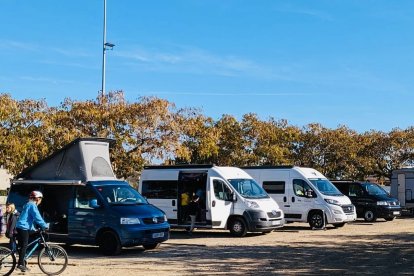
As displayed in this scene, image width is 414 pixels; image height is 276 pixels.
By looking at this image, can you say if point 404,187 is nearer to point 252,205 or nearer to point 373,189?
point 373,189

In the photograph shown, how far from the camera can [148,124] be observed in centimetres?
2872

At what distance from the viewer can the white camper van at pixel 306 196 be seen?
22125 millimetres

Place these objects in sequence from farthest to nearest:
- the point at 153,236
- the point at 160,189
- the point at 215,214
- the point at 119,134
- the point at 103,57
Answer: the point at 103,57 < the point at 119,134 < the point at 160,189 < the point at 215,214 < the point at 153,236

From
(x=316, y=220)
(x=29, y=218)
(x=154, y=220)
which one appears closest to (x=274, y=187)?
(x=316, y=220)

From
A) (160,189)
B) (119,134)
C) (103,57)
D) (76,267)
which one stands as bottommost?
(76,267)

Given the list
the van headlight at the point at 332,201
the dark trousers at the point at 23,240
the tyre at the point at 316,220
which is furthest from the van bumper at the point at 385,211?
the dark trousers at the point at 23,240

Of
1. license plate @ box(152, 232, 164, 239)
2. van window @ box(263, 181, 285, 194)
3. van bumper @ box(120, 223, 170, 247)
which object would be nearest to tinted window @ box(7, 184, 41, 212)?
van bumper @ box(120, 223, 170, 247)

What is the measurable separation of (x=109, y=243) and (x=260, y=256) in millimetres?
3744

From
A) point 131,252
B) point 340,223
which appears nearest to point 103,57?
point 340,223

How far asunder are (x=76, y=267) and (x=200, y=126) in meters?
22.1

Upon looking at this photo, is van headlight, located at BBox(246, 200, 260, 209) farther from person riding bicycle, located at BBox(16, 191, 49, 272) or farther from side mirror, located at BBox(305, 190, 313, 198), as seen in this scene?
person riding bicycle, located at BBox(16, 191, 49, 272)

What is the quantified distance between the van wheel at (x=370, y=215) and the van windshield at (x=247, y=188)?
917 cm

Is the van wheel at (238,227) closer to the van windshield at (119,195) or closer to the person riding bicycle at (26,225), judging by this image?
the van windshield at (119,195)

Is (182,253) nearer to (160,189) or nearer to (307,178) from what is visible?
(160,189)
